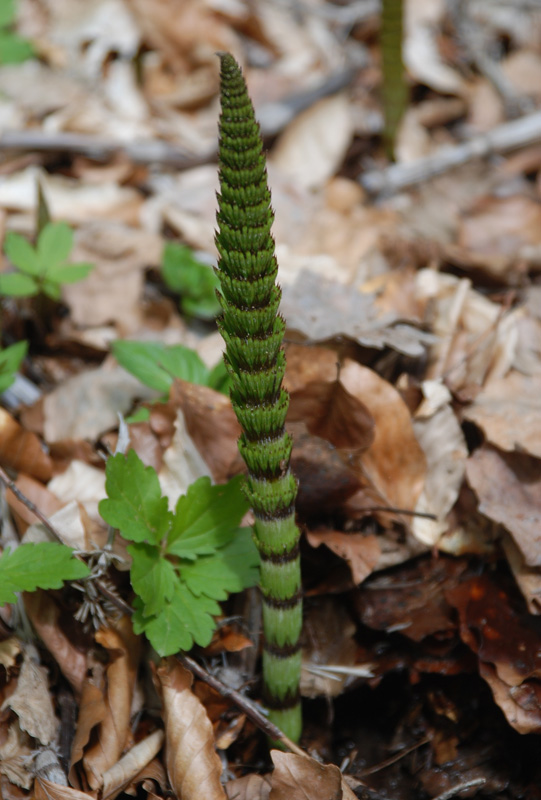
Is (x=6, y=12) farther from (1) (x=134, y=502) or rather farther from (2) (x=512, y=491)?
(2) (x=512, y=491)

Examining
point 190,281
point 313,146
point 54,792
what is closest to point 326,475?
point 54,792

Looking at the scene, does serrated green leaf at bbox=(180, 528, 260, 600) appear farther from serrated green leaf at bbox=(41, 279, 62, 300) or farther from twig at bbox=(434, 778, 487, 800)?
serrated green leaf at bbox=(41, 279, 62, 300)

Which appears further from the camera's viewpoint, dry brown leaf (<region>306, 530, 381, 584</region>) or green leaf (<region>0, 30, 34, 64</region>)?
green leaf (<region>0, 30, 34, 64</region>)

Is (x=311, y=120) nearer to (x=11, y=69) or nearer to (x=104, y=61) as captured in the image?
(x=104, y=61)

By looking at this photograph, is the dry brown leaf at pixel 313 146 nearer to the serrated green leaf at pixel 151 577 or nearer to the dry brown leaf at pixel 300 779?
the serrated green leaf at pixel 151 577

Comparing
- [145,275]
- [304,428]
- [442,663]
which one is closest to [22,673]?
[304,428]

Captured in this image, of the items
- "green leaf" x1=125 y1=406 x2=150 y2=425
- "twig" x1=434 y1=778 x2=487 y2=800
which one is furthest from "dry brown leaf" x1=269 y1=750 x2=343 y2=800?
"green leaf" x1=125 y1=406 x2=150 y2=425

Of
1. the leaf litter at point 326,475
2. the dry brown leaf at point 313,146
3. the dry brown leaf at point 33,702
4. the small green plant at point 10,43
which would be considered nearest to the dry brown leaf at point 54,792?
the leaf litter at point 326,475
